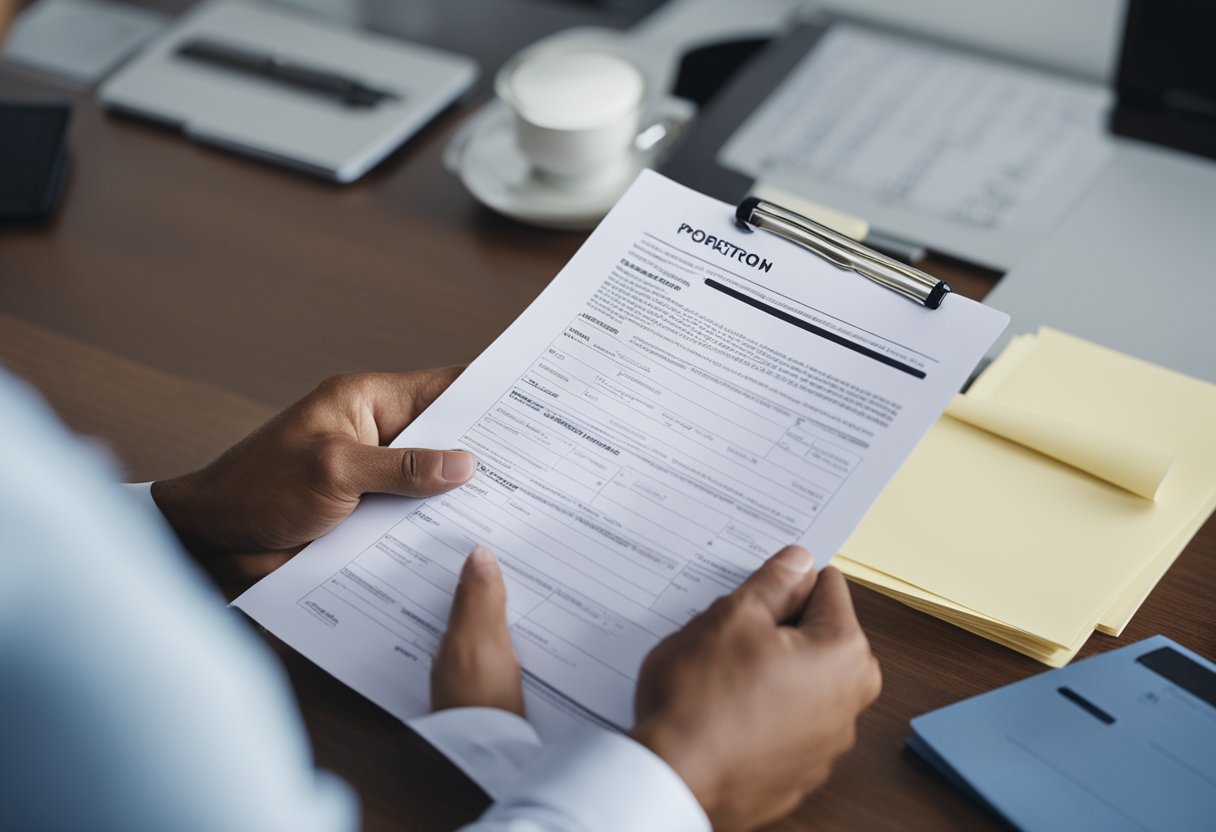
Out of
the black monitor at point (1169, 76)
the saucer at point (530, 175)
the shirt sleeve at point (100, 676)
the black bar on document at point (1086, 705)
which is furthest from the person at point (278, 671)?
the black monitor at point (1169, 76)

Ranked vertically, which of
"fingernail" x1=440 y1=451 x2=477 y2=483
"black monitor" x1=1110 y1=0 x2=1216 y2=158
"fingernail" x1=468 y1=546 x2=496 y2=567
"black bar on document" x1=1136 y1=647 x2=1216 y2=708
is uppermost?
"black monitor" x1=1110 y1=0 x2=1216 y2=158

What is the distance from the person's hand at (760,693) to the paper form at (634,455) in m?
0.03

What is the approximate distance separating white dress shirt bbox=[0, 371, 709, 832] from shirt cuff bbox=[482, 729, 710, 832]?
0.11 m

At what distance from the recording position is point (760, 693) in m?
0.53

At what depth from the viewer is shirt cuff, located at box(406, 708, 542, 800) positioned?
547 millimetres

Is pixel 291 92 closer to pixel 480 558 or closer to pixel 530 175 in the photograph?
pixel 530 175

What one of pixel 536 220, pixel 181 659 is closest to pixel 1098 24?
pixel 536 220

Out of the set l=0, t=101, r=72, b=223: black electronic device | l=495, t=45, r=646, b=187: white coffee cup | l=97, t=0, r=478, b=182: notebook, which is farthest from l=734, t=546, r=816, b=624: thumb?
l=0, t=101, r=72, b=223: black electronic device

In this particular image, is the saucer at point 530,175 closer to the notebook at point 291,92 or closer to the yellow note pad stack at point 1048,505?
the notebook at point 291,92

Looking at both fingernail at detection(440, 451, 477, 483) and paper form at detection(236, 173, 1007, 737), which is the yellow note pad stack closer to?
paper form at detection(236, 173, 1007, 737)

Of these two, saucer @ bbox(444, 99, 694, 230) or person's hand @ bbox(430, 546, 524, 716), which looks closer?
person's hand @ bbox(430, 546, 524, 716)

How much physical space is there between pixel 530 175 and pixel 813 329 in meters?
0.44

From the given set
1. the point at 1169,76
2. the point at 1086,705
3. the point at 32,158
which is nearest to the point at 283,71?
the point at 32,158

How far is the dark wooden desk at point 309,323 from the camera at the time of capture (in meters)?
0.60
